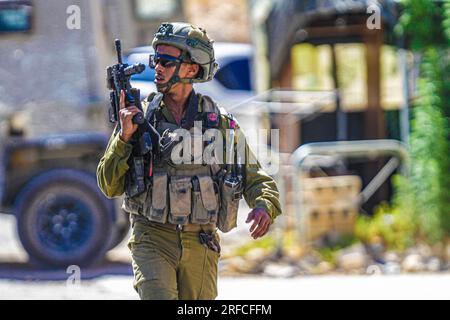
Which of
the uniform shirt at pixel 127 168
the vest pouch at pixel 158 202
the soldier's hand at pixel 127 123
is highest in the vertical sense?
the soldier's hand at pixel 127 123

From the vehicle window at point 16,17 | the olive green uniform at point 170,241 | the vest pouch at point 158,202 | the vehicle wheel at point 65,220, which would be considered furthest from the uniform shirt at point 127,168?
the vehicle window at point 16,17

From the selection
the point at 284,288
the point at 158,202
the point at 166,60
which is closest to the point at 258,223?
the point at 158,202

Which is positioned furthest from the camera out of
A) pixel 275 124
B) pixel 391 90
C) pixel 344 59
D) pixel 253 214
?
pixel 344 59

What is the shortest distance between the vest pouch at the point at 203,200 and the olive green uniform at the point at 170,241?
50 millimetres

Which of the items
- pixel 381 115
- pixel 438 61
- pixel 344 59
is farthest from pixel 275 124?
pixel 344 59

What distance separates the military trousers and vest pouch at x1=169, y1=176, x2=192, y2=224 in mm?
71

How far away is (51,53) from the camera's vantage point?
836 cm

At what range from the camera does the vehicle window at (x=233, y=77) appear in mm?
9227

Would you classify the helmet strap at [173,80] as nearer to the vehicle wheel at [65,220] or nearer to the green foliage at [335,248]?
the vehicle wheel at [65,220]

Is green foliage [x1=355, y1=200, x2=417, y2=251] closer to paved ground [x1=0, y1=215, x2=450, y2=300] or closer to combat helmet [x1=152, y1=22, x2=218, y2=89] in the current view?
paved ground [x1=0, y1=215, x2=450, y2=300]

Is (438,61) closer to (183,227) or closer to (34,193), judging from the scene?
(34,193)

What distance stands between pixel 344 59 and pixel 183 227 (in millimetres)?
10748

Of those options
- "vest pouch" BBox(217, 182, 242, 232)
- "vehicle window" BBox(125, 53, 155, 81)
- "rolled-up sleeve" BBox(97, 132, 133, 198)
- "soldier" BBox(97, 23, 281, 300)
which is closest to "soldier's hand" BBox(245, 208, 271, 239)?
"soldier" BBox(97, 23, 281, 300)

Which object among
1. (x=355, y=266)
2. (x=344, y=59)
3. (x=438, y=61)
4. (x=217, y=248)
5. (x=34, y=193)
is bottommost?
(x=217, y=248)
